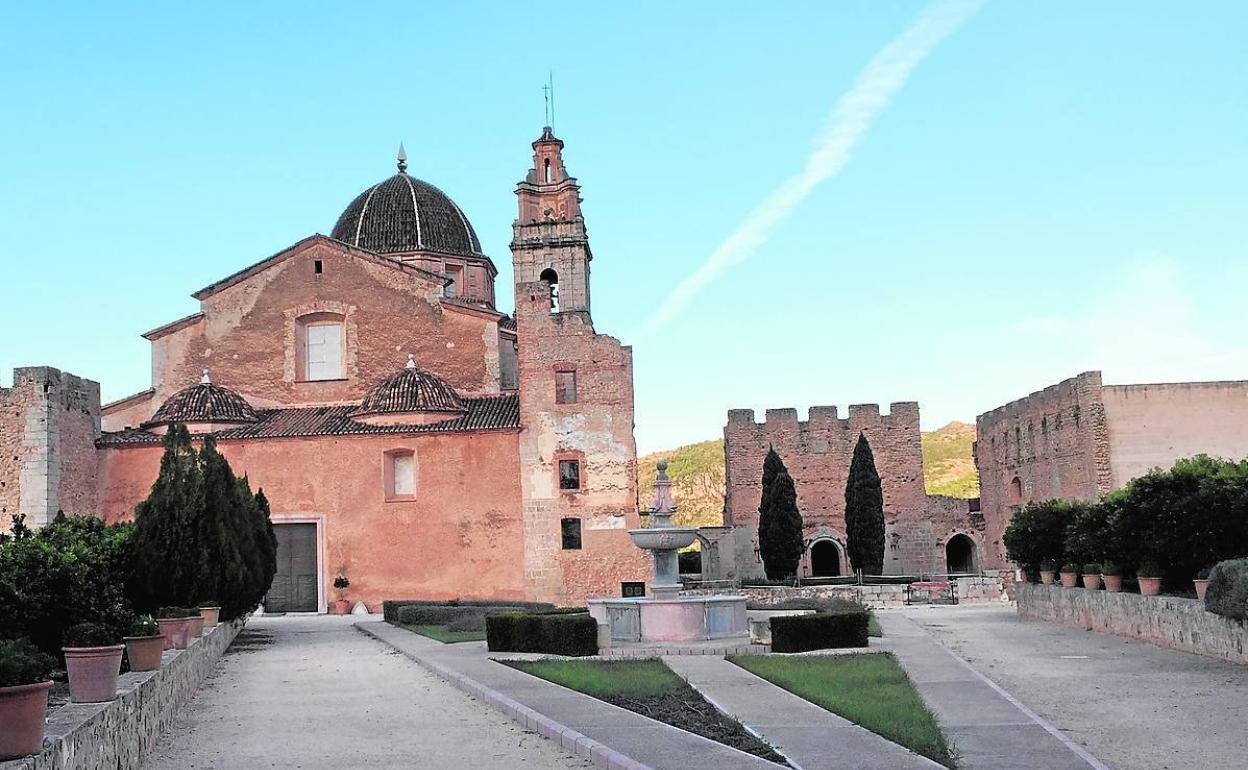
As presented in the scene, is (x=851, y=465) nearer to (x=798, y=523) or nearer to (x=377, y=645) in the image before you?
(x=798, y=523)

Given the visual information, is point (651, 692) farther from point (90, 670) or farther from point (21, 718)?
point (21, 718)

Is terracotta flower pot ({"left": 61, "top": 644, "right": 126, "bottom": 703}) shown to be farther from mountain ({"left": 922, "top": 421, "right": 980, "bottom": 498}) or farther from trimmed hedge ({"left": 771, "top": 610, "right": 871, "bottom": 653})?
mountain ({"left": 922, "top": 421, "right": 980, "bottom": 498})

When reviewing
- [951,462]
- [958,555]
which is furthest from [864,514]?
[951,462]

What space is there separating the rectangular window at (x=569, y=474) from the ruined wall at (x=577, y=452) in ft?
0.46

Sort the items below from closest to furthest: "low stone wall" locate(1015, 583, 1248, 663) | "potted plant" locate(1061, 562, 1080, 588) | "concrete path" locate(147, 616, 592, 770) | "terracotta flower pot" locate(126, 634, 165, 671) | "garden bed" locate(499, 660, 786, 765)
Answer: "concrete path" locate(147, 616, 592, 770) < "garden bed" locate(499, 660, 786, 765) < "terracotta flower pot" locate(126, 634, 165, 671) < "low stone wall" locate(1015, 583, 1248, 663) < "potted plant" locate(1061, 562, 1080, 588)

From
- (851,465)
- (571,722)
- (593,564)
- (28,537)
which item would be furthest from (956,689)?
(851,465)

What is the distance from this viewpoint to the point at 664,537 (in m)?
19.7

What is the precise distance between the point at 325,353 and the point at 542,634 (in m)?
18.8

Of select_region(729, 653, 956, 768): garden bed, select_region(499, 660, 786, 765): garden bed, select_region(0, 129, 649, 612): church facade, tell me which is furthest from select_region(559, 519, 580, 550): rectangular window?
select_region(729, 653, 956, 768): garden bed

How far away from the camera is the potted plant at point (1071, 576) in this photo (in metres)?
22.6

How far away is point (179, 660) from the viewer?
11.9 metres

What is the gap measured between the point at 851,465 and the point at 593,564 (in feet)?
48.7

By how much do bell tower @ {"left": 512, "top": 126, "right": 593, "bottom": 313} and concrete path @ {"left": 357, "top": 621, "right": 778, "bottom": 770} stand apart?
1891 centimetres

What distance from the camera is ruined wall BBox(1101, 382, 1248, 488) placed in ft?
108
